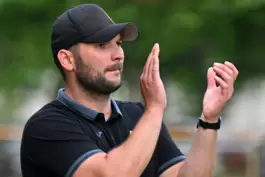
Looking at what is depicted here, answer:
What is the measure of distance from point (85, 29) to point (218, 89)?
580 millimetres

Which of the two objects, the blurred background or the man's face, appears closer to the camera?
the man's face

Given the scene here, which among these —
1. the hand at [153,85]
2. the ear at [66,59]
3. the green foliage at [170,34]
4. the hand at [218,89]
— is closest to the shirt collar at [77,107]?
the ear at [66,59]

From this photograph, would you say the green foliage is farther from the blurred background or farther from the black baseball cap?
the black baseball cap

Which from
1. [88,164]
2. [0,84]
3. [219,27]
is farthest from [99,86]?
[0,84]

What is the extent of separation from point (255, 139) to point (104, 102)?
748 centimetres

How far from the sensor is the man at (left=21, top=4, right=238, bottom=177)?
8.71 feet

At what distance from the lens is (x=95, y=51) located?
112 inches

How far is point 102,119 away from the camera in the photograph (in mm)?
2887

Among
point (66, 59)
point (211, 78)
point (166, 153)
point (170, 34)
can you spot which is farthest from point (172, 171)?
point (170, 34)

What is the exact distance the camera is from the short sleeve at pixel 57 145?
268 centimetres

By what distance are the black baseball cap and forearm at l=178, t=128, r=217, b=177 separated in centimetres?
51

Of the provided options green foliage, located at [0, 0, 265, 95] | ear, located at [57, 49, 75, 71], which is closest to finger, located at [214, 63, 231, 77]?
ear, located at [57, 49, 75, 71]

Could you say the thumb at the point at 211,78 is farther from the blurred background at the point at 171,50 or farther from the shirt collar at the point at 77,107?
the blurred background at the point at 171,50

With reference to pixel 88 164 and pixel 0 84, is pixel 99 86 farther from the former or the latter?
pixel 0 84
